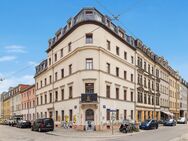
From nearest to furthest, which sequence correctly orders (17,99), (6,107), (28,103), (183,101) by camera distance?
1. (28,103)
2. (17,99)
3. (183,101)
4. (6,107)

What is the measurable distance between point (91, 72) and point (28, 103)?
135ft

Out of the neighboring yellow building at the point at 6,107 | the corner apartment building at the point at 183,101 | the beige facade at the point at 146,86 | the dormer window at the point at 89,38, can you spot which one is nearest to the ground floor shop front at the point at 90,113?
the dormer window at the point at 89,38

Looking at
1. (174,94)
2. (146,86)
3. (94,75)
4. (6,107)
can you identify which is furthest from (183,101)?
(94,75)

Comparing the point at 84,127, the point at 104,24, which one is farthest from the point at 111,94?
the point at 104,24

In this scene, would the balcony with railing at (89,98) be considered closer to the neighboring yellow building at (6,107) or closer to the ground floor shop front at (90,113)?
the ground floor shop front at (90,113)

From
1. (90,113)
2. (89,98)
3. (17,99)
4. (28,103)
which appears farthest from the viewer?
(17,99)

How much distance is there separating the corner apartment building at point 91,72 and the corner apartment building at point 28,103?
18.4m

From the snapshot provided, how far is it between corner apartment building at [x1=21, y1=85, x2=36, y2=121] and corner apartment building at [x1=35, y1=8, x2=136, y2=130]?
18381 millimetres

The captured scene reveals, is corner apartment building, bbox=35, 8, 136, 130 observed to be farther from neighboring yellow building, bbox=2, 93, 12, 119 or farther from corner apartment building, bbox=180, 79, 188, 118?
neighboring yellow building, bbox=2, 93, 12, 119

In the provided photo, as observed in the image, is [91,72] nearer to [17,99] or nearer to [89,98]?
[89,98]

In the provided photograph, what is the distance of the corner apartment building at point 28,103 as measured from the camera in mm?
73662

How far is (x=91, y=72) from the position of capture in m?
42.1

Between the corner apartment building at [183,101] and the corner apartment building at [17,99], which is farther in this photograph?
the corner apartment building at [183,101]

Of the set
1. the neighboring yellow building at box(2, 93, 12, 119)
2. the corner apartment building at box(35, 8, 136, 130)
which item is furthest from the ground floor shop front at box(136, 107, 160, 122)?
the neighboring yellow building at box(2, 93, 12, 119)
